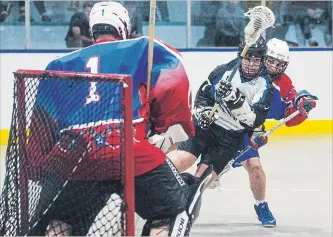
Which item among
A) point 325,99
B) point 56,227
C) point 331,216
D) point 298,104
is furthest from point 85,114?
point 325,99

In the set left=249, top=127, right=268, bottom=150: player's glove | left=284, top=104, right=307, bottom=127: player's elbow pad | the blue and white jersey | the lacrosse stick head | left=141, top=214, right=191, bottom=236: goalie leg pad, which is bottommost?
left=249, top=127, right=268, bottom=150: player's glove

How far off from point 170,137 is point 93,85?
1.47ft

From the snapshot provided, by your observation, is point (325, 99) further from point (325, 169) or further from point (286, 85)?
point (286, 85)

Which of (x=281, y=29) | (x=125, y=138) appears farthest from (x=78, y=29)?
(x=125, y=138)

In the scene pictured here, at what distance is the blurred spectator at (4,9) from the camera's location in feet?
33.6

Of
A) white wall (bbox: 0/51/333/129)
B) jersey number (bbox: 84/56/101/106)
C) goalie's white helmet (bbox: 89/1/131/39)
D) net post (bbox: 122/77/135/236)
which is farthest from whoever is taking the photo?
white wall (bbox: 0/51/333/129)

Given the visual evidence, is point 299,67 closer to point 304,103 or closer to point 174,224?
point 304,103

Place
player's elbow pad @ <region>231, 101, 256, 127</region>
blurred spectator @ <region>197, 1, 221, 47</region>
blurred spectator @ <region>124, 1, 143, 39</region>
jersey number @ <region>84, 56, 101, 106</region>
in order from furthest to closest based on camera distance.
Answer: blurred spectator @ <region>197, 1, 221, 47</region> → blurred spectator @ <region>124, 1, 143, 39</region> → player's elbow pad @ <region>231, 101, 256, 127</region> → jersey number @ <region>84, 56, 101, 106</region>

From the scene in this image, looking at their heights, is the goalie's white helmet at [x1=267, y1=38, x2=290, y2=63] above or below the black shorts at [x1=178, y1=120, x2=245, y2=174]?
above

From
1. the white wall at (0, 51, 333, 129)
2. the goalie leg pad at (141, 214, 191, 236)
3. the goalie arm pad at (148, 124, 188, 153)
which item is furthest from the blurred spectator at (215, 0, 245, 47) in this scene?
the goalie leg pad at (141, 214, 191, 236)

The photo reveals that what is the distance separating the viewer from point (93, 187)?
3.75 metres

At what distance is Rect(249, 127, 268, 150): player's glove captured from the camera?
637 cm

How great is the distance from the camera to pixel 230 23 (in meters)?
10.7

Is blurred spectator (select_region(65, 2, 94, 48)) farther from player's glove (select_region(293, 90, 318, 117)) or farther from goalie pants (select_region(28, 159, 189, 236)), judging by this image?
goalie pants (select_region(28, 159, 189, 236))
